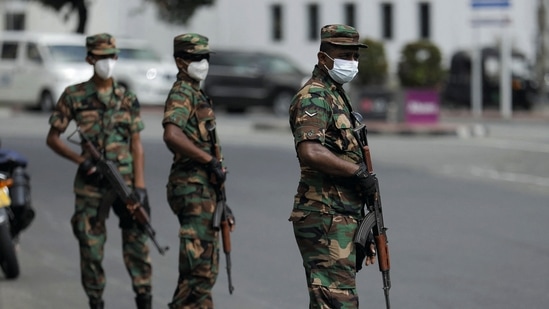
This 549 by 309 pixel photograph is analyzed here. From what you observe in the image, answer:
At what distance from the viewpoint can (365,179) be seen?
621 centimetres

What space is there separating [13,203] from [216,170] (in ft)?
10.3

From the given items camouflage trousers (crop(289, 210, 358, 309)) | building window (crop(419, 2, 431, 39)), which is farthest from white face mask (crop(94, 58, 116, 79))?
building window (crop(419, 2, 431, 39))

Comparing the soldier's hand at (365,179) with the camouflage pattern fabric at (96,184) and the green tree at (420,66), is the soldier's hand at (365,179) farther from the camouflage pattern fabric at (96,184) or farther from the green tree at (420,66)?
the green tree at (420,66)

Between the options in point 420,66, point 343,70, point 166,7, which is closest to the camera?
point 343,70

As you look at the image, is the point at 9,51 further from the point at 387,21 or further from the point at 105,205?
the point at 105,205

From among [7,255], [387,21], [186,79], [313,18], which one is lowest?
[387,21]

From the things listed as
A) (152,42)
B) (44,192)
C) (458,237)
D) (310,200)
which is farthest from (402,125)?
(152,42)

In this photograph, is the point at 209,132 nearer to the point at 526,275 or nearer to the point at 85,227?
the point at 85,227

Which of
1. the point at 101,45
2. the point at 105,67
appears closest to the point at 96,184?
the point at 105,67

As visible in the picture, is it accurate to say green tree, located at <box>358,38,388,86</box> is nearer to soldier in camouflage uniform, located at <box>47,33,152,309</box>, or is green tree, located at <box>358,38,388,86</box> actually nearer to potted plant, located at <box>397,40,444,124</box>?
potted plant, located at <box>397,40,444,124</box>

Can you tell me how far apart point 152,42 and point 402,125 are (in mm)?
28658

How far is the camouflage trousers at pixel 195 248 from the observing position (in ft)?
25.7

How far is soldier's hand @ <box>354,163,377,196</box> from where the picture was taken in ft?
20.4

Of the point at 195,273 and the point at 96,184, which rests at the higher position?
the point at 96,184
